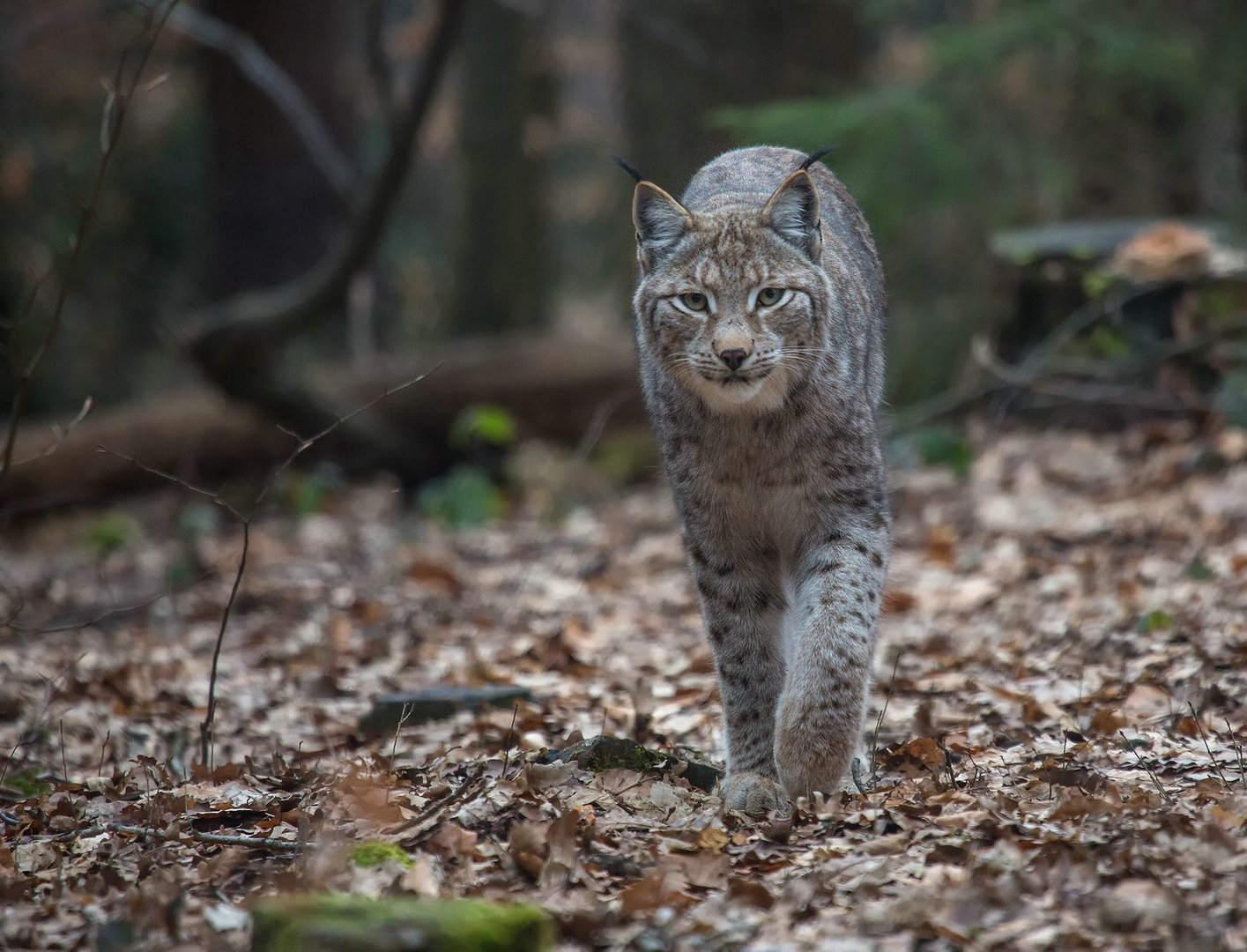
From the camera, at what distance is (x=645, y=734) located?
5.34 metres

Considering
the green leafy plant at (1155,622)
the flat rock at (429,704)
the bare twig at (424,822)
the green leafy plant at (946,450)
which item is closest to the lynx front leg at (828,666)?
the bare twig at (424,822)

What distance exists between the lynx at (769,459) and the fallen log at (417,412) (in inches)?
236

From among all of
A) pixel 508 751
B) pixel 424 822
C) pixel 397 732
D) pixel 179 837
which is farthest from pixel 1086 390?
pixel 179 837

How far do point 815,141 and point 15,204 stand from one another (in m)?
9.21

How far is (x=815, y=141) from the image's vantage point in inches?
377

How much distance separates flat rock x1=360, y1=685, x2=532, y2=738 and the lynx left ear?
7.04 feet

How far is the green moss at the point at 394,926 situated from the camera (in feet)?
9.64

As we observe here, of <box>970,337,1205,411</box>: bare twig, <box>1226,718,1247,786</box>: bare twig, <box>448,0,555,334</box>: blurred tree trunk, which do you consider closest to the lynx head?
<box>1226,718,1247,786</box>: bare twig

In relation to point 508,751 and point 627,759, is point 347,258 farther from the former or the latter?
point 627,759

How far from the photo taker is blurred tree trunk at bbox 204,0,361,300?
1266 centimetres

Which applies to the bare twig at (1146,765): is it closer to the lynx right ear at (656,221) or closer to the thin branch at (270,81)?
the lynx right ear at (656,221)

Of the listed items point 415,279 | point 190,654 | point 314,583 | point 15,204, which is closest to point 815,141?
point 314,583

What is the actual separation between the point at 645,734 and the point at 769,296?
5.58 ft

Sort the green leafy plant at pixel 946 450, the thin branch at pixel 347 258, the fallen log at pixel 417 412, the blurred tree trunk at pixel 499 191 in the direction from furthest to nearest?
the blurred tree trunk at pixel 499 191, the fallen log at pixel 417 412, the green leafy plant at pixel 946 450, the thin branch at pixel 347 258
